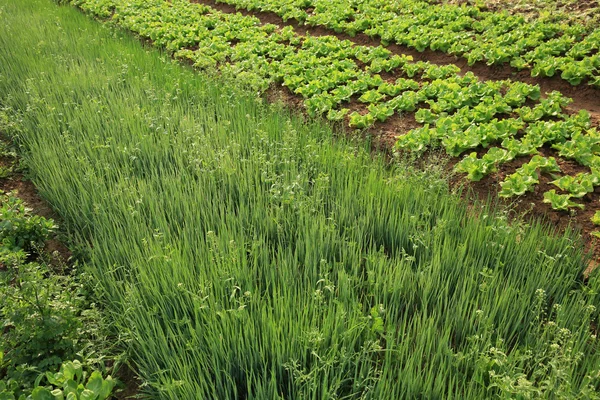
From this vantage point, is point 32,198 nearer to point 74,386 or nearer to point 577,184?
point 74,386

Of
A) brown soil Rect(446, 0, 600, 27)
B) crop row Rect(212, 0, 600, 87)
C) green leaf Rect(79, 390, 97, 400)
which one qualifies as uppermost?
brown soil Rect(446, 0, 600, 27)

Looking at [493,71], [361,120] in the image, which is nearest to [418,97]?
[361,120]

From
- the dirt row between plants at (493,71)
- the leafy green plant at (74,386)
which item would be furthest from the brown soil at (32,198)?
the dirt row between plants at (493,71)

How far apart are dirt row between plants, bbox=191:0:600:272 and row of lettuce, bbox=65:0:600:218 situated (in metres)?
0.07

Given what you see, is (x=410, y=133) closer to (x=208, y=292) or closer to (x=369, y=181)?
(x=369, y=181)

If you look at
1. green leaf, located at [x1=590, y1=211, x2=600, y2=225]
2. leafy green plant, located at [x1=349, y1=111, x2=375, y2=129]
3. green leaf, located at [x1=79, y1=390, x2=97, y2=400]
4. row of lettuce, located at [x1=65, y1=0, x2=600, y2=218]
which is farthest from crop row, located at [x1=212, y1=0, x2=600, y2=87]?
green leaf, located at [x1=79, y1=390, x2=97, y2=400]

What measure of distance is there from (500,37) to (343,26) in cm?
244

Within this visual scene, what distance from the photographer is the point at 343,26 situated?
288 inches

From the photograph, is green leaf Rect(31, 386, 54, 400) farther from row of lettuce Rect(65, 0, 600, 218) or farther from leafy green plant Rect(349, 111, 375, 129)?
leafy green plant Rect(349, 111, 375, 129)

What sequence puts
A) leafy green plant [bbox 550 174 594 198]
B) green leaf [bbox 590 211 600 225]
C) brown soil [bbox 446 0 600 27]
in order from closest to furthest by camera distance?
green leaf [bbox 590 211 600 225], leafy green plant [bbox 550 174 594 198], brown soil [bbox 446 0 600 27]

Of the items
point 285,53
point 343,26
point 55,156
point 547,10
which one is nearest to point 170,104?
point 55,156

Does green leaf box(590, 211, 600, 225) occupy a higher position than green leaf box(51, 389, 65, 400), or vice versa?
green leaf box(590, 211, 600, 225)

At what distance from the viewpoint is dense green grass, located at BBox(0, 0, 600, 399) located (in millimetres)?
1982

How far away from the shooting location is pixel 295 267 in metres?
2.50
